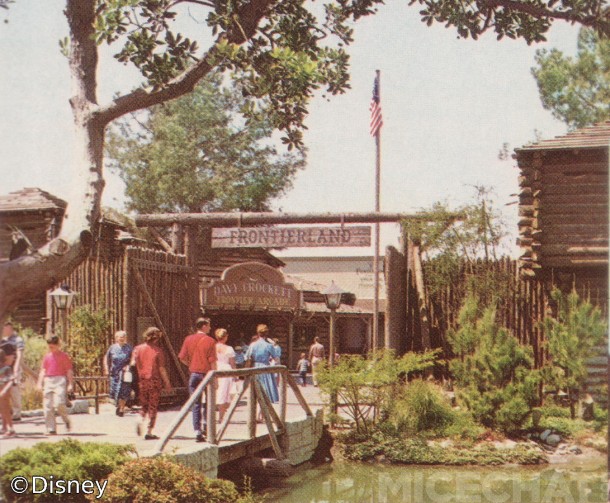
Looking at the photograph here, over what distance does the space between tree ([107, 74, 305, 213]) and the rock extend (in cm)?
1590

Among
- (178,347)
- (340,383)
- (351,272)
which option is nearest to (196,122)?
(178,347)

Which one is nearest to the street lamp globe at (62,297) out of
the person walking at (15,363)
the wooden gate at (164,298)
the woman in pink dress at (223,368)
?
the wooden gate at (164,298)

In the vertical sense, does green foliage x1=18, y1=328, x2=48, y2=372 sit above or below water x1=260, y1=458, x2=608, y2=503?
above

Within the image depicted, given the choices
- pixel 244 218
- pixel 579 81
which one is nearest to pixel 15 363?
pixel 244 218

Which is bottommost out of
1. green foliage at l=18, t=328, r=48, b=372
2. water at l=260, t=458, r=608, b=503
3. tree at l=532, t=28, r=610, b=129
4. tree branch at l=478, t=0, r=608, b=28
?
water at l=260, t=458, r=608, b=503

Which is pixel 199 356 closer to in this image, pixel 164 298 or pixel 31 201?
pixel 164 298

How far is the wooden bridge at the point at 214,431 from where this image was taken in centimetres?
Result: 1162

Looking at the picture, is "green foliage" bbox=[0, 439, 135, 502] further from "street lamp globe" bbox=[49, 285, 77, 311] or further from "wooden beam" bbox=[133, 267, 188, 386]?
"wooden beam" bbox=[133, 267, 188, 386]

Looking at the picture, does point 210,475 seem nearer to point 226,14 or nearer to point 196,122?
point 226,14

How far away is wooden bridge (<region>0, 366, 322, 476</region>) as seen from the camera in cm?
1162

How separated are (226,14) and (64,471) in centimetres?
458

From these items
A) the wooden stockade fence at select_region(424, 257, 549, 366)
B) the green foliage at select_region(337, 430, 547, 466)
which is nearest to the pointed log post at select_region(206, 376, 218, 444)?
the green foliage at select_region(337, 430, 547, 466)

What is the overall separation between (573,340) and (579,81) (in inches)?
180

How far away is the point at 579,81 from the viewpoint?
16688 mm
